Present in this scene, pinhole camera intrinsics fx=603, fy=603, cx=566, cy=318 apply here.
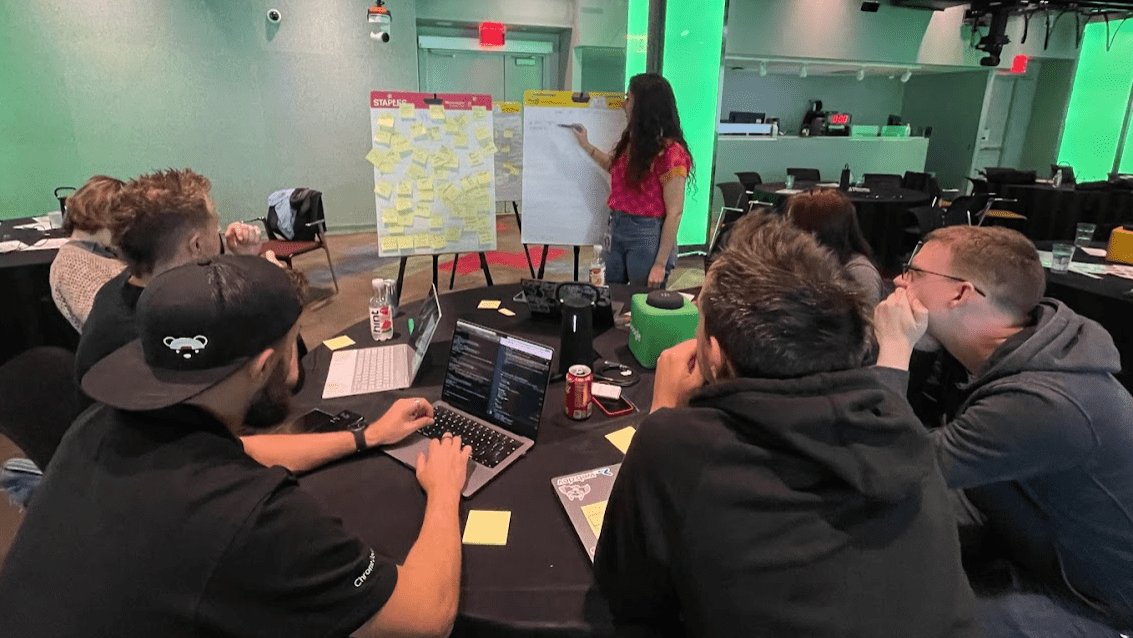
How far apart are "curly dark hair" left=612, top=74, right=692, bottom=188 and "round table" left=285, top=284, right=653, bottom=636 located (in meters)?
1.58

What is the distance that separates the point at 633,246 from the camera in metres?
3.33

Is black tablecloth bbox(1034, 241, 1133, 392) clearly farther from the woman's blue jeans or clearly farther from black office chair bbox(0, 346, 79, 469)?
black office chair bbox(0, 346, 79, 469)

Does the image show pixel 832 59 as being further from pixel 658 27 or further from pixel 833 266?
pixel 833 266

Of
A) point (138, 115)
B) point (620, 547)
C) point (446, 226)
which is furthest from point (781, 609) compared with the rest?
point (138, 115)

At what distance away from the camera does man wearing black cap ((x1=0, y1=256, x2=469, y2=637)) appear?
31.3 inches

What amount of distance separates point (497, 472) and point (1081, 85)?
A: 12.4m

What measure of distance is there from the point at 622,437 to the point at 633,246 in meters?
1.92

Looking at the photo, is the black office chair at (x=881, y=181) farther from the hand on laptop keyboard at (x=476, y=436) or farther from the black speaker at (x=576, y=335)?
the hand on laptop keyboard at (x=476, y=436)

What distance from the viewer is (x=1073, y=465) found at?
125cm

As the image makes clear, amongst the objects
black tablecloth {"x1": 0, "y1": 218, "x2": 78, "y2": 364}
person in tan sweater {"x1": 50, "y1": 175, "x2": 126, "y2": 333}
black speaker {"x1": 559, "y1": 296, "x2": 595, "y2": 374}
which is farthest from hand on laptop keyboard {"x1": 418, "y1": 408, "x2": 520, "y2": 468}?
black tablecloth {"x1": 0, "y1": 218, "x2": 78, "y2": 364}

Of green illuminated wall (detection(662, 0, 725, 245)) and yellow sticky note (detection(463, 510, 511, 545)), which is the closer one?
yellow sticky note (detection(463, 510, 511, 545))

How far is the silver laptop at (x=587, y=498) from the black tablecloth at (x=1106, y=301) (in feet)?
10.6

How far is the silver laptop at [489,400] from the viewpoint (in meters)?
1.47

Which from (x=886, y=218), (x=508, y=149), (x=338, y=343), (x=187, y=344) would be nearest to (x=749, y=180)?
(x=886, y=218)
